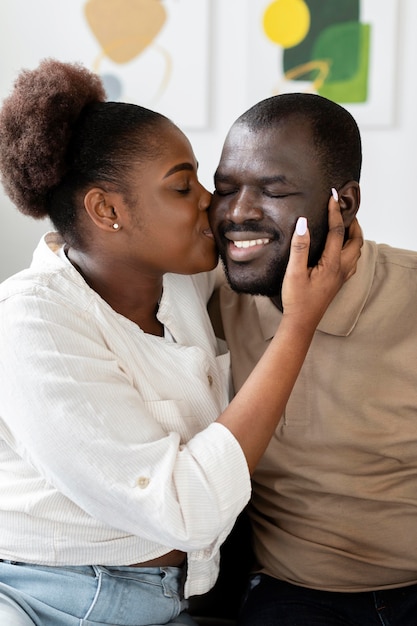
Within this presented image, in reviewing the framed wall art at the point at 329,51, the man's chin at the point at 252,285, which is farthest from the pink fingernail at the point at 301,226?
the framed wall art at the point at 329,51

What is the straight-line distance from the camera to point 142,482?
3.88ft

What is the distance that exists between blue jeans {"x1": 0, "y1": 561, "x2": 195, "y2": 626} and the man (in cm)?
21

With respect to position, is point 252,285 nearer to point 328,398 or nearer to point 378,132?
point 328,398

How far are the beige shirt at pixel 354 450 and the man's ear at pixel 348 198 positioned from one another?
0.32 feet

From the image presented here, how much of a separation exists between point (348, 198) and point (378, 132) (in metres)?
1.29

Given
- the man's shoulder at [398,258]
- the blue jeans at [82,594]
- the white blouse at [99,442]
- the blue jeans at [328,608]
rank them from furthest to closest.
Result: the man's shoulder at [398,258] < the blue jeans at [328,608] < the blue jeans at [82,594] < the white blouse at [99,442]

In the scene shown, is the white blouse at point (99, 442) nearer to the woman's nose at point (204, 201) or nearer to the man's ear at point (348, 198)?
the woman's nose at point (204, 201)

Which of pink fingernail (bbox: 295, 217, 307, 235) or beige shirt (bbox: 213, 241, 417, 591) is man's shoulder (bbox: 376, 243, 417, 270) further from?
pink fingernail (bbox: 295, 217, 307, 235)

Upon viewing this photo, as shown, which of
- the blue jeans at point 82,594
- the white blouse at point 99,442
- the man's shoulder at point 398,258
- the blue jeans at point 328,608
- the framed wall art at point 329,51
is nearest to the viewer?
the white blouse at point 99,442

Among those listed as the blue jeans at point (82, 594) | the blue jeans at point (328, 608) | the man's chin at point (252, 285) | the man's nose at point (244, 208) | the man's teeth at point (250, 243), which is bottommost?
the blue jeans at point (328, 608)

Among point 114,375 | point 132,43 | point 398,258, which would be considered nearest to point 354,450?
point 398,258

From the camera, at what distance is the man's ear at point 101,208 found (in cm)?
136

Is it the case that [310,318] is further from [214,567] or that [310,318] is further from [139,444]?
[214,567]

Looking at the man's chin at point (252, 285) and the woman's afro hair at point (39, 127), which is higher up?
the woman's afro hair at point (39, 127)
